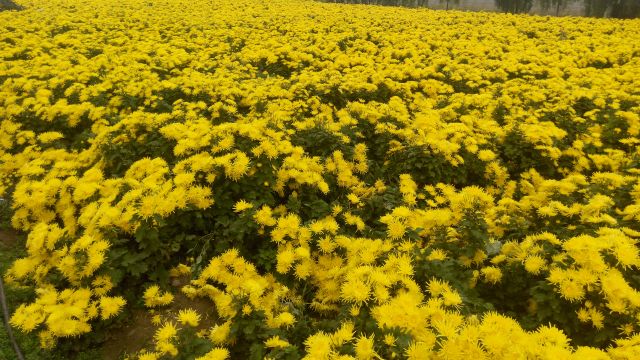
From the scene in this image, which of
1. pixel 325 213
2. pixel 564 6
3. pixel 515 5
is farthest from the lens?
pixel 564 6

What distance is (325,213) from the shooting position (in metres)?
6.13

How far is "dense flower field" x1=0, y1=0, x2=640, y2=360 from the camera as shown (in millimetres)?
3873

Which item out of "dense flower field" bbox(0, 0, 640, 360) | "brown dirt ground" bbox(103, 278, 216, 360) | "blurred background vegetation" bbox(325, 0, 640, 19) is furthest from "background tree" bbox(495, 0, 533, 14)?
Result: "brown dirt ground" bbox(103, 278, 216, 360)

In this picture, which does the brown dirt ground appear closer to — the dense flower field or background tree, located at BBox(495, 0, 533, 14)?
the dense flower field

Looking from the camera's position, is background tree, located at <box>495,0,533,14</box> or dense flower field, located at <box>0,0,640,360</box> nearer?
dense flower field, located at <box>0,0,640,360</box>

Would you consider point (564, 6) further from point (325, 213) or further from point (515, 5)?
point (325, 213)

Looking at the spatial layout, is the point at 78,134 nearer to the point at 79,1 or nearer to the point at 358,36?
the point at 358,36

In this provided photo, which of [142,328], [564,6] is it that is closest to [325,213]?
[142,328]

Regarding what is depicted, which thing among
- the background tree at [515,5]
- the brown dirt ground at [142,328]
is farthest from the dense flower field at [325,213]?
the background tree at [515,5]

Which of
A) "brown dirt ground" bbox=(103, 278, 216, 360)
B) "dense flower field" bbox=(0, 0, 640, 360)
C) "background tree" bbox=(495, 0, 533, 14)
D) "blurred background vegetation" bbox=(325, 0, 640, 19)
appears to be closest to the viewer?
"dense flower field" bbox=(0, 0, 640, 360)

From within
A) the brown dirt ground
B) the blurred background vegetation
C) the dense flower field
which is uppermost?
the blurred background vegetation

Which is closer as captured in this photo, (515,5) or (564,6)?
(515,5)

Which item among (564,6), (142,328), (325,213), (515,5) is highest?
(515,5)

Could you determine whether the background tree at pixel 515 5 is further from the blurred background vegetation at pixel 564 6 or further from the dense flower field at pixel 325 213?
the dense flower field at pixel 325 213
